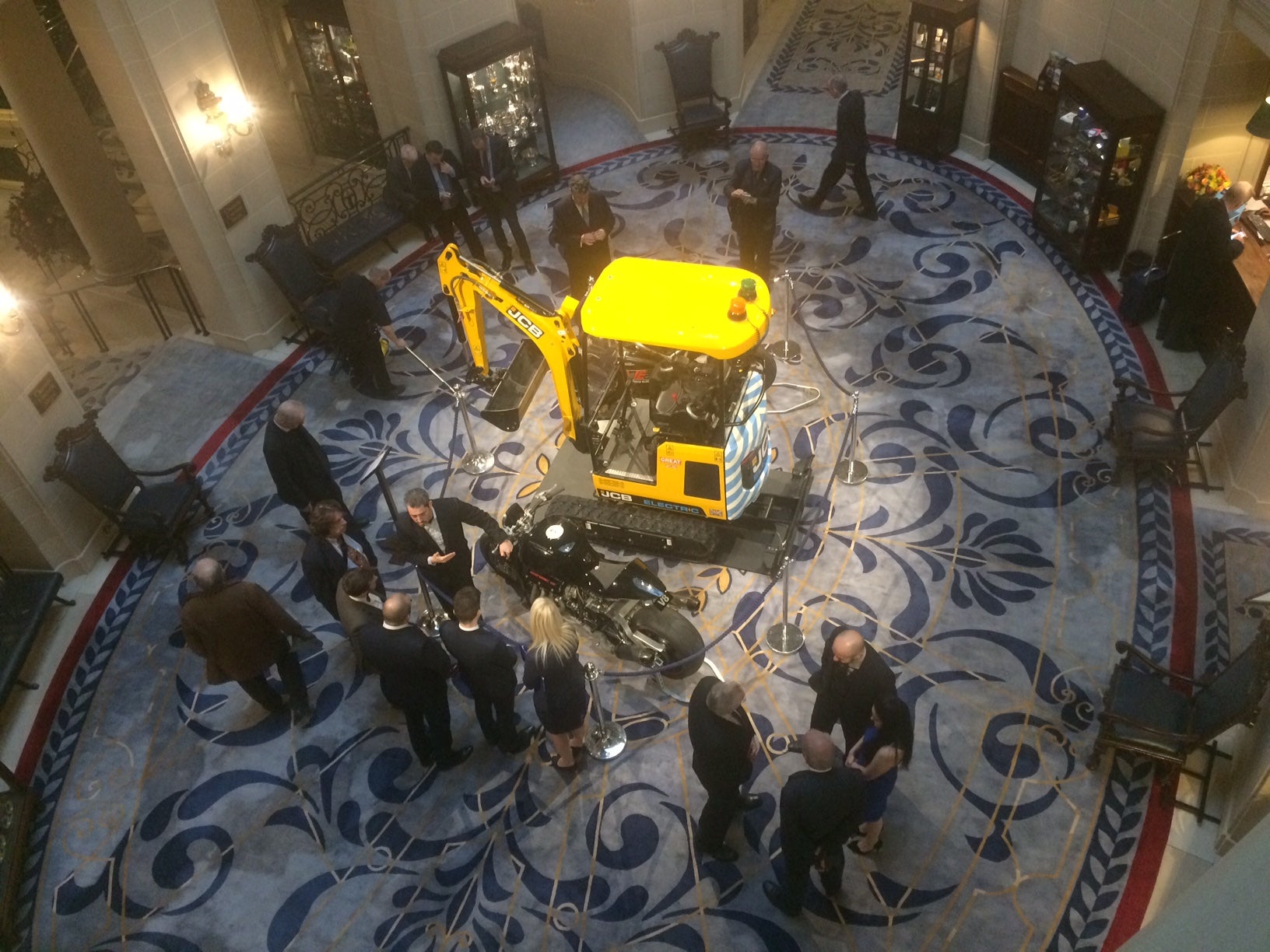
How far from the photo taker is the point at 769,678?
23.9ft

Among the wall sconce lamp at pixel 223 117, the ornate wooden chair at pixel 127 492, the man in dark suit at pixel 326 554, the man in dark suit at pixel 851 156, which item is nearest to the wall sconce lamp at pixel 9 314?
the ornate wooden chair at pixel 127 492

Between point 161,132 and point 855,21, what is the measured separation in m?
11.2

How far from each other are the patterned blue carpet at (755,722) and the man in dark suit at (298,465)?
25.1 inches

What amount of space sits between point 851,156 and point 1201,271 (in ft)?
12.7

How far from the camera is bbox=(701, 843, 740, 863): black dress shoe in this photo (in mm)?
6266

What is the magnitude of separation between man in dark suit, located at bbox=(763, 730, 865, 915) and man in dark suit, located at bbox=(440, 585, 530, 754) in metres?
1.89

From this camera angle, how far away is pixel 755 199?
1026cm

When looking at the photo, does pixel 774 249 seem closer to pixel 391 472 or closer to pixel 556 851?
pixel 391 472

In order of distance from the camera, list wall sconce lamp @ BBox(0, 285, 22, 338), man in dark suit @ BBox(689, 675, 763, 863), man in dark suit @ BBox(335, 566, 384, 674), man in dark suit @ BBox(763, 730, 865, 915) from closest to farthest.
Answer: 1. man in dark suit @ BBox(763, 730, 865, 915)
2. man in dark suit @ BBox(689, 675, 763, 863)
3. man in dark suit @ BBox(335, 566, 384, 674)
4. wall sconce lamp @ BBox(0, 285, 22, 338)

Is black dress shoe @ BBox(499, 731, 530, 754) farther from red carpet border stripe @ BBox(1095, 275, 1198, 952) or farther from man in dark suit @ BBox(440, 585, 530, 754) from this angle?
red carpet border stripe @ BBox(1095, 275, 1198, 952)

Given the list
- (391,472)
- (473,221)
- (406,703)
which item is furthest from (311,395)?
(406,703)

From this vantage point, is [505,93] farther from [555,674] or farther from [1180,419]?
[555,674]

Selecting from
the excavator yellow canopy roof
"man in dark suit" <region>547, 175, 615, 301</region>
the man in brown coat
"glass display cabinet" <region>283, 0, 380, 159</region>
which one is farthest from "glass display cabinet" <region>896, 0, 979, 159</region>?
the man in brown coat

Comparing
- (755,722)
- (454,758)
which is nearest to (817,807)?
(755,722)
